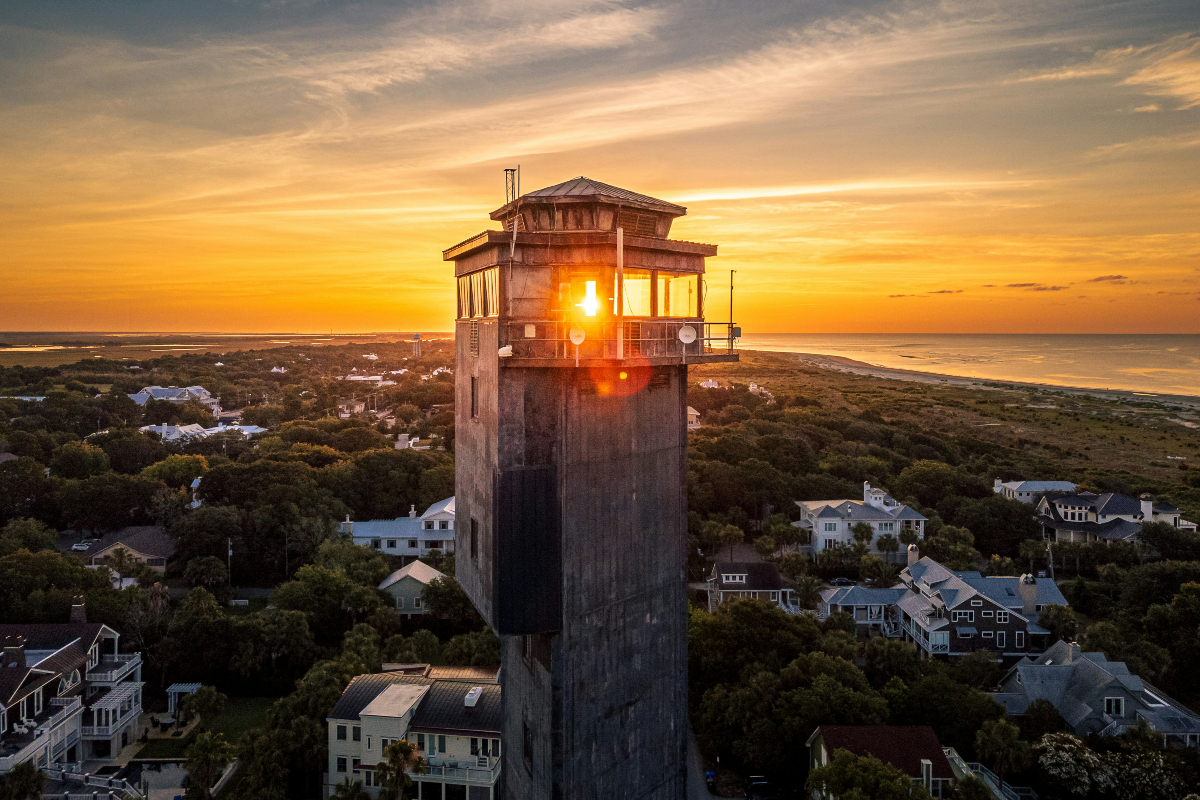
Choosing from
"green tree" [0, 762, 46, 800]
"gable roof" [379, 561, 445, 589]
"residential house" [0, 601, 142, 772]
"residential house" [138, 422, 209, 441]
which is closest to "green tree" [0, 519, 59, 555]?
"residential house" [0, 601, 142, 772]

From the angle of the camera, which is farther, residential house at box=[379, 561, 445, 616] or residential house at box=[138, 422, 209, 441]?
residential house at box=[138, 422, 209, 441]

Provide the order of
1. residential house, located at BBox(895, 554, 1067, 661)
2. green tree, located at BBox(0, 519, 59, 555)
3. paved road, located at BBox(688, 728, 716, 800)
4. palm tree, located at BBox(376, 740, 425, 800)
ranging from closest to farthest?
palm tree, located at BBox(376, 740, 425, 800) < paved road, located at BBox(688, 728, 716, 800) < residential house, located at BBox(895, 554, 1067, 661) < green tree, located at BBox(0, 519, 59, 555)

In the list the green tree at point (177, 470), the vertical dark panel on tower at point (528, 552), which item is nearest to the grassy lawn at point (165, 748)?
the vertical dark panel on tower at point (528, 552)

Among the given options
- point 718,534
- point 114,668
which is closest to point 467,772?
point 114,668

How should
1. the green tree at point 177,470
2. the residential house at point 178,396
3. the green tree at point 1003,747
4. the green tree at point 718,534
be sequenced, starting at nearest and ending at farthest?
the green tree at point 1003,747
the green tree at point 718,534
the green tree at point 177,470
the residential house at point 178,396

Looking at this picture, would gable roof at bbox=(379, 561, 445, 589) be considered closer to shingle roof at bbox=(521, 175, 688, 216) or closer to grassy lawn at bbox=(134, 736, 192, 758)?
grassy lawn at bbox=(134, 736, 192, 758)

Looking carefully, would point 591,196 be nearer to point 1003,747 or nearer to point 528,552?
A: point 528,552

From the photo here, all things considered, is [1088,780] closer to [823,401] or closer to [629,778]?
[629,778]

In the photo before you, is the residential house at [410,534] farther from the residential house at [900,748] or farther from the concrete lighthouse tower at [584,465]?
the concrete lighthouse tower at [584,465]
